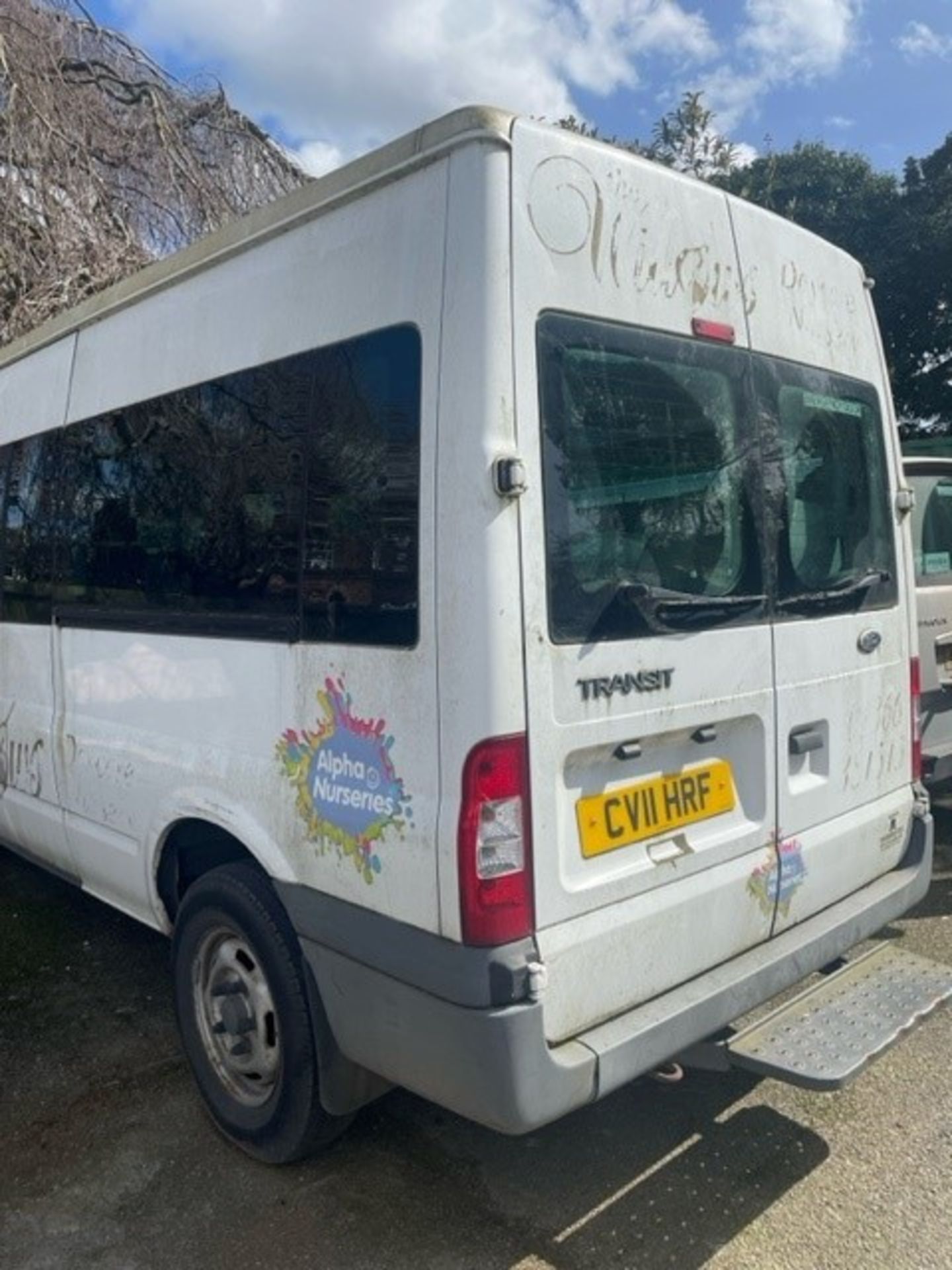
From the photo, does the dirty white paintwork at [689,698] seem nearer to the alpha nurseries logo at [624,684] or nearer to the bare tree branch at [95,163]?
the alpha nurseries logo at [624,684]

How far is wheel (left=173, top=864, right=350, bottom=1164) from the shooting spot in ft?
8.92

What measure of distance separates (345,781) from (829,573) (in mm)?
1687

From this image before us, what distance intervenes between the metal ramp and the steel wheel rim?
131 cm

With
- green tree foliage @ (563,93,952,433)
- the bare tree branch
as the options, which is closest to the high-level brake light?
the bare tree branch

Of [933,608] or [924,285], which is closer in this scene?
[933,608]

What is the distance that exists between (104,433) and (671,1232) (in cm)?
308

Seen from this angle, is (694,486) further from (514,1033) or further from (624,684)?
(514,1033)

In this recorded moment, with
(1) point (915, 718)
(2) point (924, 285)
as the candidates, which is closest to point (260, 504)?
(1) point (915, 718)

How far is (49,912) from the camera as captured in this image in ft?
16.0

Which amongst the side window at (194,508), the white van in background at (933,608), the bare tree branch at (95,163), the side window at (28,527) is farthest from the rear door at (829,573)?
the bare tree branch at (95,163)

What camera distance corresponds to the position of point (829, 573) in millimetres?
3135

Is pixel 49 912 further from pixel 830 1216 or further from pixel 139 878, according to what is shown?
pixel 830 1216

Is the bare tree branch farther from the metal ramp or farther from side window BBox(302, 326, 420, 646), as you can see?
the metal ramp

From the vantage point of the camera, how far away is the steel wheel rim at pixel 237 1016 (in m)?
2.88
